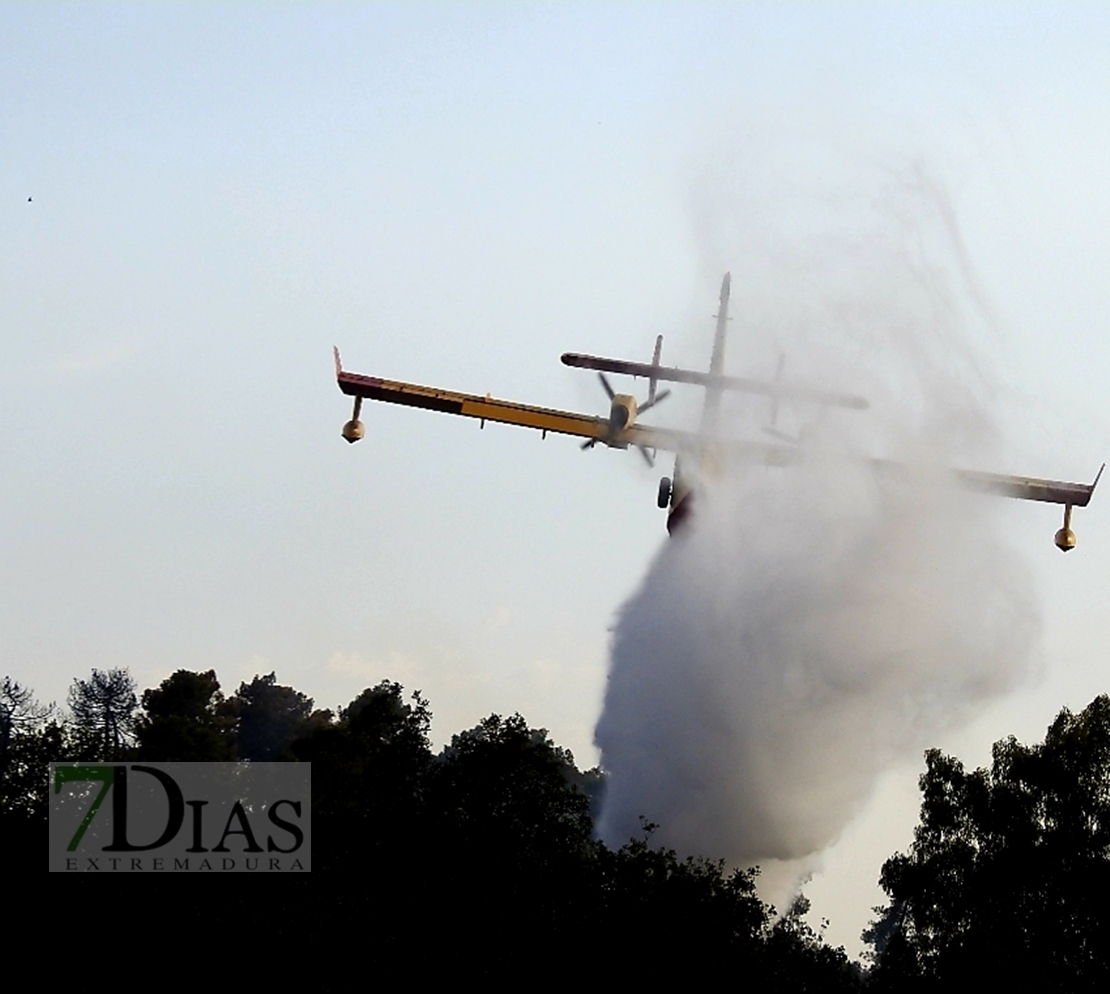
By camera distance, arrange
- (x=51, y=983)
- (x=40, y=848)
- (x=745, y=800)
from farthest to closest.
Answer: (x=745, y=800), (x=40, y=848), (x=51, y=983)

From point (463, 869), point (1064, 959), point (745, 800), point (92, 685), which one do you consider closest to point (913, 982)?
point (1064, 959)

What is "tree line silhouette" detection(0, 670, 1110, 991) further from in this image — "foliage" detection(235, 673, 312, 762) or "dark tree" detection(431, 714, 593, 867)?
"foliage" detection(235, 673, 312, 762)

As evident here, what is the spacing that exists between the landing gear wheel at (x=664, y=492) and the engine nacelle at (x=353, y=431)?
10.5 m

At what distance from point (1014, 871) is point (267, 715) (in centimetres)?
9412

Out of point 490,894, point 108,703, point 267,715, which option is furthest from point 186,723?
point 267,715

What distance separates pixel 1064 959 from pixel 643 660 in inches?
1046

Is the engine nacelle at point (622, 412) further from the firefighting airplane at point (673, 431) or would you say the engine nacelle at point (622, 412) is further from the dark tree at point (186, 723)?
the dark tree at point (186, 723)

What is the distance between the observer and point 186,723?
231ft

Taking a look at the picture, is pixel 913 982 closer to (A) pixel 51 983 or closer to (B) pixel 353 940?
(B) pixel 353 940

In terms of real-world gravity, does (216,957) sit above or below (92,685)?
below

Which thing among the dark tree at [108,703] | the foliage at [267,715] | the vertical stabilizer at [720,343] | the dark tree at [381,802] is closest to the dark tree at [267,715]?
the foliage at [267,715]

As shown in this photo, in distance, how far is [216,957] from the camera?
31.1 metres

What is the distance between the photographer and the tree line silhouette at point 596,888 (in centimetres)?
3173

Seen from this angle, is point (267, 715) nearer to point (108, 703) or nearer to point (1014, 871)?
point (108, 703)
